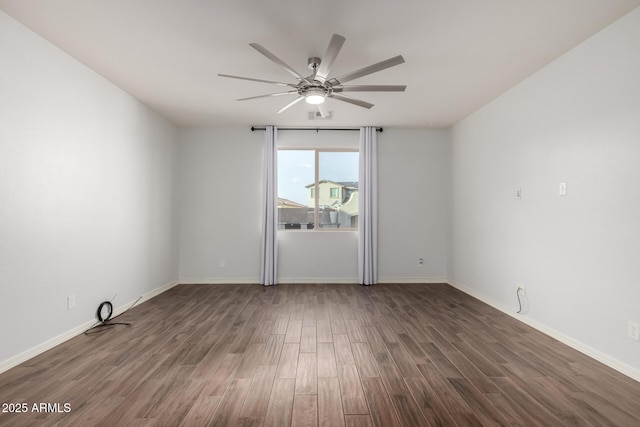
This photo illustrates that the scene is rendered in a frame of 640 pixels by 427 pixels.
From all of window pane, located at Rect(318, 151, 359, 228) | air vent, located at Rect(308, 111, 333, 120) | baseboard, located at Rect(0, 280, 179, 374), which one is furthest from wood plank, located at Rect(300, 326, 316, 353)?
air vent, located at Rect(308, 111, 333, 120)

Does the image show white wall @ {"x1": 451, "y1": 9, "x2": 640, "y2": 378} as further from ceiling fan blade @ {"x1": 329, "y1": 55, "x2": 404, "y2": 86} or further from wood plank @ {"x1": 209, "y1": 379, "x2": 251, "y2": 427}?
wood plank @ {"x1": 209, "y1": 379, "x2": 251, "y2": 427}

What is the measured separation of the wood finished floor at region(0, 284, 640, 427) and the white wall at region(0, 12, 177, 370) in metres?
0.41

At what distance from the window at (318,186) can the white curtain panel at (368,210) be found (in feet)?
0.71

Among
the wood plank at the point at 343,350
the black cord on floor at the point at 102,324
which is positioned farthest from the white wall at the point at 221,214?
the wood plank at the point at 343,350

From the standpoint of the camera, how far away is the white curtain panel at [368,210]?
4902mm

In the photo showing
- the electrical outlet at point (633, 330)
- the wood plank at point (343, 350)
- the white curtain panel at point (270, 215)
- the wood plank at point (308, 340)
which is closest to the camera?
the electrical outlet at point (633, 330)

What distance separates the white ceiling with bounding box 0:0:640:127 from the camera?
209 cm

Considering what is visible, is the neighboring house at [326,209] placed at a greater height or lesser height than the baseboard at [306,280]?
greater

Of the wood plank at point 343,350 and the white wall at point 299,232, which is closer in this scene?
the wood plank at point 343,350

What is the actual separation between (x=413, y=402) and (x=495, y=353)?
1.10 m

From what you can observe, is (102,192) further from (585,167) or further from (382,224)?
(585,167)

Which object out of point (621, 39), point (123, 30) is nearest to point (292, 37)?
point (123, 30)

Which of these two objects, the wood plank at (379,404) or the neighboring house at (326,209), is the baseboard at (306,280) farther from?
the wood plank at (379,404)

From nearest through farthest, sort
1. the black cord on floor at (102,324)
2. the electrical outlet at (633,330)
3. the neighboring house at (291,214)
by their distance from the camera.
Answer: the electrical outlet at (633,330) → the black cord on floor at (102,324) → the neighboring house at (291,214)
